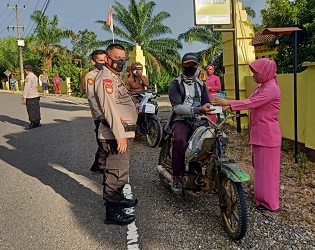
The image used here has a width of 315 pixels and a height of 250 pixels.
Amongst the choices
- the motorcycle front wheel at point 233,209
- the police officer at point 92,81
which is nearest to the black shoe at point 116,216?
the motorcycle front wheel at point 233,209

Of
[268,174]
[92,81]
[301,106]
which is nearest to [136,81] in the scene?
[92,81]

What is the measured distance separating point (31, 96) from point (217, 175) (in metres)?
8.09

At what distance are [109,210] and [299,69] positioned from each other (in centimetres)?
827

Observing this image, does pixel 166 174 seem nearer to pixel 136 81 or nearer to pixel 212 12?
pixel 136 81

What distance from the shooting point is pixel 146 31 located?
2825cm

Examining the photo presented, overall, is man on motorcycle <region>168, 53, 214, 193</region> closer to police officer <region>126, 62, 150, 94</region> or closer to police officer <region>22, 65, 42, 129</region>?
police officer <region>126, 62, 150, 94</region>

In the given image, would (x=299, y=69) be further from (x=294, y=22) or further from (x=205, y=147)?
(x=205, y=147)

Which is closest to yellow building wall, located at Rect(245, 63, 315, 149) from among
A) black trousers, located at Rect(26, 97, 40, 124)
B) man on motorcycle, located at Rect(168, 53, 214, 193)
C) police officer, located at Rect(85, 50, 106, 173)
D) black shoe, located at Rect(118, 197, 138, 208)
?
man on motorcycle, located at Rect(168, 53, 214, 193)

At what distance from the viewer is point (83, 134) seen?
30.0 ft

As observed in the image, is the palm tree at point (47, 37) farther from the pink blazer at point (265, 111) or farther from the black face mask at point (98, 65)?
the pink blazer at point (265, 111)

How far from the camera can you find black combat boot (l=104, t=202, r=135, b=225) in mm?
3770

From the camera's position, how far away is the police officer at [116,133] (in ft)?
11.6

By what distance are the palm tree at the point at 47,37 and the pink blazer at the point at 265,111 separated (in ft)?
118

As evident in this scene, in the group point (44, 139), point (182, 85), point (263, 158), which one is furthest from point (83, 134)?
point (263, 158)
